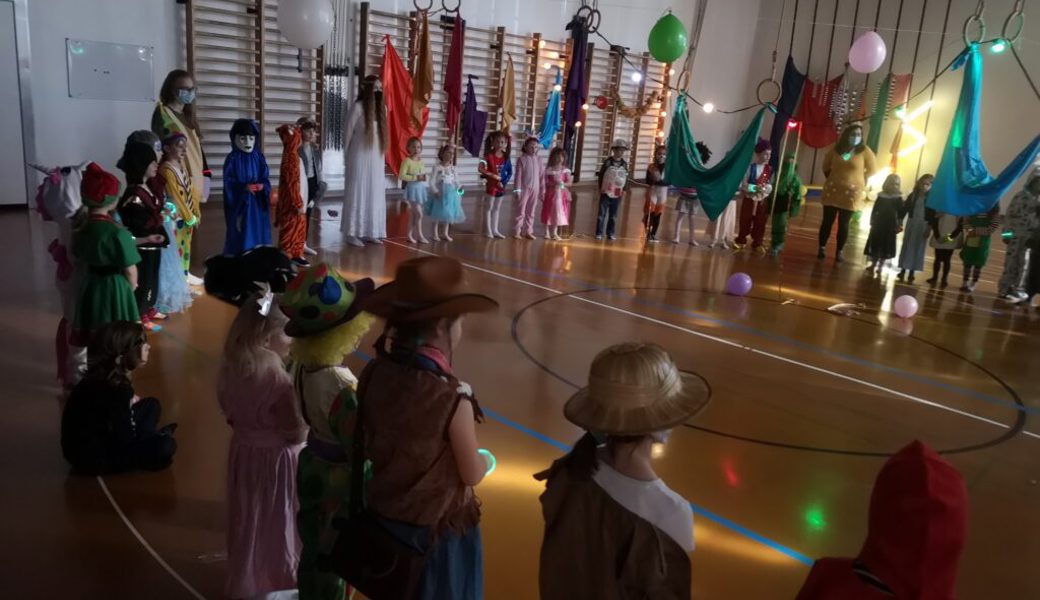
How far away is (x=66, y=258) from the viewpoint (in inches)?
154

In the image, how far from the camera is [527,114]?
42.5 ft

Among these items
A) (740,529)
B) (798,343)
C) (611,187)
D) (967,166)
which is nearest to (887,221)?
(967,166)

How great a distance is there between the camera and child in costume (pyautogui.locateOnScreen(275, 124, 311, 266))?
6.70 meters

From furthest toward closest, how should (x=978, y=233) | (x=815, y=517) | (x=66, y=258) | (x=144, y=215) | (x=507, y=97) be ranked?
(x=507, y=97) → (x=978, y=233) → (x=144, y=215) → (x=66, y=258) → (x=815, y=517)

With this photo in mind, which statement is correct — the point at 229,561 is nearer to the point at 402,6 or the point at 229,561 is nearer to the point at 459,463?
the point at 459,463

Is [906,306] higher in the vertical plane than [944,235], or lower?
lower

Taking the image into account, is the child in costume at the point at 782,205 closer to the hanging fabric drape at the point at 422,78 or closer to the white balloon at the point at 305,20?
the hanging fabric drape at the point at 422,78

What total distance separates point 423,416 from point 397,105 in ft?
29.5

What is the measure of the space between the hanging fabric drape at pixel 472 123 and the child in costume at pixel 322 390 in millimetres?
9716

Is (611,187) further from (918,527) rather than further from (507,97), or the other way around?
(918,527)

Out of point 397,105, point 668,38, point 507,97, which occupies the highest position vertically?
point 668,38

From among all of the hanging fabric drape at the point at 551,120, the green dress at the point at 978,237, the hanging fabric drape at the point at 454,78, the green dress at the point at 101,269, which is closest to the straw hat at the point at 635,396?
the green dress at the point at 101,269

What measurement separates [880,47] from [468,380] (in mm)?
6557

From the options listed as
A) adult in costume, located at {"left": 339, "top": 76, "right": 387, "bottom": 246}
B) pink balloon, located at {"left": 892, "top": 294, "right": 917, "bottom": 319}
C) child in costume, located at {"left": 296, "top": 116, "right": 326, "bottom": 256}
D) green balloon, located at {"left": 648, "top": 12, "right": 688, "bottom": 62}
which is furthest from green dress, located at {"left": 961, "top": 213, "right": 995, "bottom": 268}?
child in costume, located at {"left": 296, "top": 116, "right": 326, "bottom": 256}
